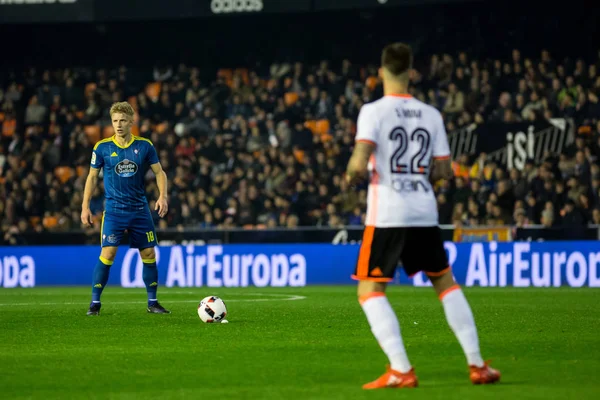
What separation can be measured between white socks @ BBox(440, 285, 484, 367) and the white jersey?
0.46 metres

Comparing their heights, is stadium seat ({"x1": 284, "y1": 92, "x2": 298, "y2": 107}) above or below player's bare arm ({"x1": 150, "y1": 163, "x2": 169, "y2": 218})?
above

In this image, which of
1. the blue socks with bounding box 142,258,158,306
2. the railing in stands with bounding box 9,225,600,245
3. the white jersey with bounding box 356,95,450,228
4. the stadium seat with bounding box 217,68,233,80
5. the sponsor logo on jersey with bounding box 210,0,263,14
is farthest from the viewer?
the stadium seat with bounding box 217,68,233,80

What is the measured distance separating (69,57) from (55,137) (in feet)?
19.8

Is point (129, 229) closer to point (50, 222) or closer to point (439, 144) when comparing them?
point (439, 144)

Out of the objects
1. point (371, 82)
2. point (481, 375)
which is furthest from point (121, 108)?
point (371, 82)

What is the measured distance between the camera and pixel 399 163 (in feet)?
22.0

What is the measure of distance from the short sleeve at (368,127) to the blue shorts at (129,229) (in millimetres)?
6161

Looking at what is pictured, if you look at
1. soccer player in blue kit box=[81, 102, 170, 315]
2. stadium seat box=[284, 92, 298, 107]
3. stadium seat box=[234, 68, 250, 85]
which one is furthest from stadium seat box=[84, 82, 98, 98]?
soccer player in blue kit box=[81, 102, 170, 315]

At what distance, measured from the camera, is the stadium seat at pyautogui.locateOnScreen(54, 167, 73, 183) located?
28.5 meters

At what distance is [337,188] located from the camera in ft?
84.0

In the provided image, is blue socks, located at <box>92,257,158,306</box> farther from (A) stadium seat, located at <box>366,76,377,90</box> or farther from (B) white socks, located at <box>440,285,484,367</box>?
(A) stadium seat, located at <box>366,76,377,90</box>

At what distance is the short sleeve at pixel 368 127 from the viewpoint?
21.6 ft

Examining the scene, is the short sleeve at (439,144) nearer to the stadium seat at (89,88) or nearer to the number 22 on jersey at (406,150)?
the number 22 on jersey at (406,150)

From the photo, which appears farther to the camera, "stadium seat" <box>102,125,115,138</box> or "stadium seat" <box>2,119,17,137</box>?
"stadium seat" <box>2,119,17,137</box>
